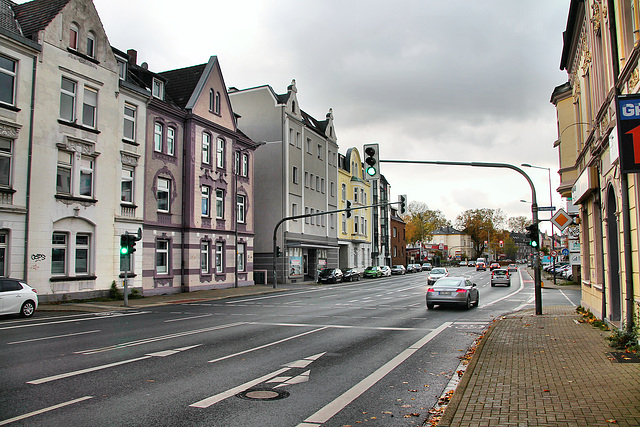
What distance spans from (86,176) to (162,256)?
744cm

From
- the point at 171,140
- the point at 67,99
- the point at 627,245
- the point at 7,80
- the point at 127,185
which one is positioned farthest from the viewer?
the point at 171,140

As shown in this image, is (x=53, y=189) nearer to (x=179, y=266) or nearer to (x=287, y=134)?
Answer: (x=179, y=266)

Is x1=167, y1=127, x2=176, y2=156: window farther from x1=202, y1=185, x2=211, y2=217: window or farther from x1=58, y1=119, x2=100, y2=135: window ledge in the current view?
x1=58, y1=119, x2=100, y2=135: window ledge

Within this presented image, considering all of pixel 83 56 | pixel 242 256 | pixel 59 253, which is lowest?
pixel 242 256

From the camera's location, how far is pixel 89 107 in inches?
992

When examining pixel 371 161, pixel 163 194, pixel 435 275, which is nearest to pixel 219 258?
pixel 163 194

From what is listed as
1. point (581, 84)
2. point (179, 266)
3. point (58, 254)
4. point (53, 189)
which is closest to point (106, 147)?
point (53, 189)

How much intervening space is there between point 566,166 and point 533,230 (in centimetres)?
382

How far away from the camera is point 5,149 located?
832 inches

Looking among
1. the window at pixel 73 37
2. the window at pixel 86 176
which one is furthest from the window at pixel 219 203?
the window at pixel 73 37

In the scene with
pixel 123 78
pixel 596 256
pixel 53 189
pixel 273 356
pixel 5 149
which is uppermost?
pixel 123 78

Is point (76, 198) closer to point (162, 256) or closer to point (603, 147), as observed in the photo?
point (162, 256)

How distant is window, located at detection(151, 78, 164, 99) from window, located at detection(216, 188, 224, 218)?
752cm

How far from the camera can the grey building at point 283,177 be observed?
4491 cm
